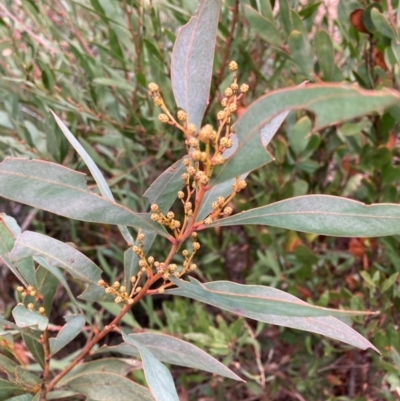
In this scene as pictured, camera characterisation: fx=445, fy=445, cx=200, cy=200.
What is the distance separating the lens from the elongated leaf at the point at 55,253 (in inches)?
19.0

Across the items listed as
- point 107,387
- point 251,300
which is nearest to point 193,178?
point 251,300

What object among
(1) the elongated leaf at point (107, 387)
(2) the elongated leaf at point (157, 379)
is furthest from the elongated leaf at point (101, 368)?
(2) the elongated leaf at point (157, 379)

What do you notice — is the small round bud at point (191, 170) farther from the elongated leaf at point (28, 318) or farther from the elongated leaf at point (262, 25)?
the elongated leaf at point (262, 25)

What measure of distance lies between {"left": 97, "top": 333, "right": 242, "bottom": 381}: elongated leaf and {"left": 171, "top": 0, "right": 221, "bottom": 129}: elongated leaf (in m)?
0.31

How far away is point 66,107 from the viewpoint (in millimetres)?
1025

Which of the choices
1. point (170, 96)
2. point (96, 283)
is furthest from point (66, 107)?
→ point (96, 283)

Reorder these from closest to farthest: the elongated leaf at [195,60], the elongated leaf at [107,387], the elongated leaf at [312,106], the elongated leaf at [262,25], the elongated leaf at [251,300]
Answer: the elongated leaf at [312,106]
the elongated leaf at [251,300]
the elongated leaf at [195,60]
the elongated leaf at [107,387]
the elongated leaf at [262,25]

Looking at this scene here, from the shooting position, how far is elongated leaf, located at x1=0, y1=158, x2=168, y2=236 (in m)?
0.42

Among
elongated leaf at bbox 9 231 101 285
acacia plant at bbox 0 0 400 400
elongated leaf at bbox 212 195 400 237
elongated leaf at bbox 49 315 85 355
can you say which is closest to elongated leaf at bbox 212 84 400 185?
acacia plant at bbox 0 0 400 400

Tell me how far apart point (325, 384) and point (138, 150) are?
2.79 ft

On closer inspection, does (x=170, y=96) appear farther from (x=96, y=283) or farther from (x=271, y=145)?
(x=96, y=283)

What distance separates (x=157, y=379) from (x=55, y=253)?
0.61 ft

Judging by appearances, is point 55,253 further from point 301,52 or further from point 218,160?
point 301,52

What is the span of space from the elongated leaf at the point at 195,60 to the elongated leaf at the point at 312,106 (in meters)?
0.14
